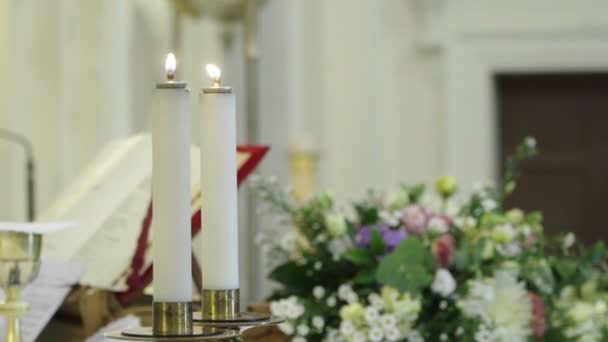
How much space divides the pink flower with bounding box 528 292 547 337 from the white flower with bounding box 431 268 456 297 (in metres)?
0.12

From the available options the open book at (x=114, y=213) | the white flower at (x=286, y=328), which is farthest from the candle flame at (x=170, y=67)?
the white flower at (x=286, y=328)

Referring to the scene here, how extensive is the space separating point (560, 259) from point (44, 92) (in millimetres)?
2227

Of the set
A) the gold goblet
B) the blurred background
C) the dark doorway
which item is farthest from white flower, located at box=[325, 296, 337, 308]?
the dark doorway

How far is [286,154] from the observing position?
18.9ft

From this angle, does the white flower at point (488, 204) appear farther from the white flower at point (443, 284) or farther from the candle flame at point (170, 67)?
the candle flame at point (170, 67)

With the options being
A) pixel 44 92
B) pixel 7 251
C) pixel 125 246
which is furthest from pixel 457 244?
pixel 44 92

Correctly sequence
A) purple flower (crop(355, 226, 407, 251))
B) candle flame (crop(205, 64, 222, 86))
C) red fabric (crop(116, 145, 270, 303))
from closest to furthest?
candle flame (crop(205, 64, 222, 86))
red fabric (crop(116, 145, 270, 303))
purple flower (crop(355, 226, 407, 251))

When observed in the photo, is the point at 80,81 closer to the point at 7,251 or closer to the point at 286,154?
the point at 286,154

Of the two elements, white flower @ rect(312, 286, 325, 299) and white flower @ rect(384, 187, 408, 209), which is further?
white flower @ rect(384, 187, 408, 209)

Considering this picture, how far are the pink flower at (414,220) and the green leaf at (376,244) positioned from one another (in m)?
0.08

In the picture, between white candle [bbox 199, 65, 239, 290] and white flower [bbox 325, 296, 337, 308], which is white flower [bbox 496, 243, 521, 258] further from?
white candle [bbox 199, 65, 239, 290]

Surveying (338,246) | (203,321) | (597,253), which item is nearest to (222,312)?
(203,321)

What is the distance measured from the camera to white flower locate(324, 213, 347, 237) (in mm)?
1604

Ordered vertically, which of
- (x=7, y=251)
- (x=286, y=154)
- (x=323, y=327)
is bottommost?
(x=323, y=327)
